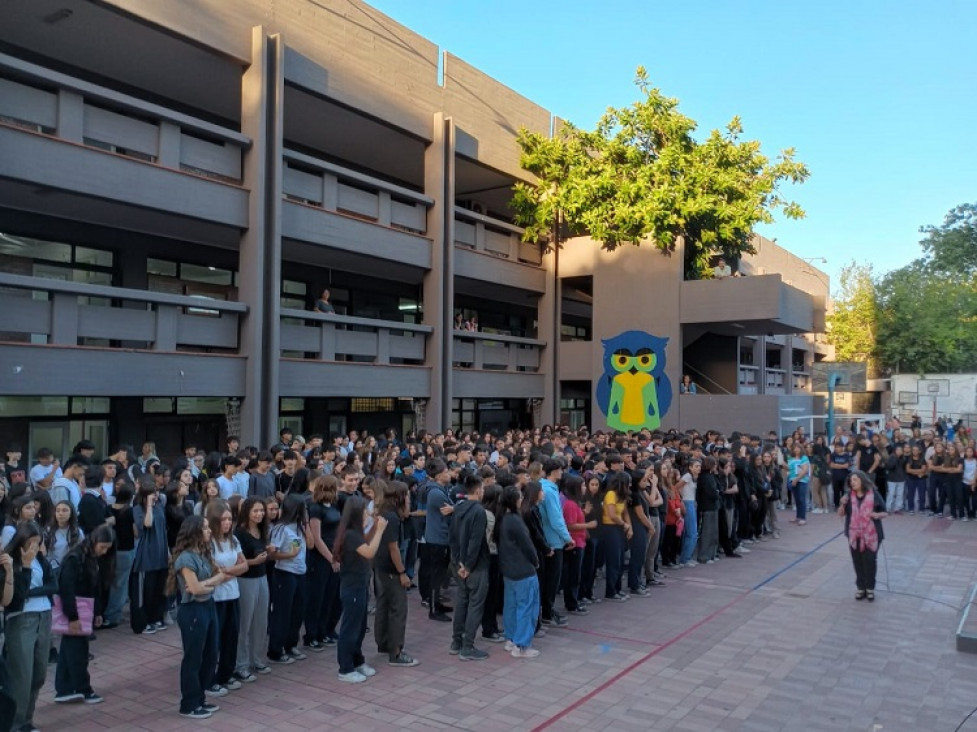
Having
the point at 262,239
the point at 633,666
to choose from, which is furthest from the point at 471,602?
the point at 262,239

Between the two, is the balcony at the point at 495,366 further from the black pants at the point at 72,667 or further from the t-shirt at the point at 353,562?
the black pants at the point at 72,667

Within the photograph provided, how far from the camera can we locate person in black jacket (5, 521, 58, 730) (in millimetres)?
5598

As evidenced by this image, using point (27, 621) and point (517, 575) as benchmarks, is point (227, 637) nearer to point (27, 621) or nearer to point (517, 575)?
point (27, 621)

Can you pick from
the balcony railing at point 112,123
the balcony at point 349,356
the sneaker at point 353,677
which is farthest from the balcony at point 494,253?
the sneaker at point 353,677

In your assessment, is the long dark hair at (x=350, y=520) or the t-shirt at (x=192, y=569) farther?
the long dark hair at (x=350, y=520)

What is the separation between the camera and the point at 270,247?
16.7 m

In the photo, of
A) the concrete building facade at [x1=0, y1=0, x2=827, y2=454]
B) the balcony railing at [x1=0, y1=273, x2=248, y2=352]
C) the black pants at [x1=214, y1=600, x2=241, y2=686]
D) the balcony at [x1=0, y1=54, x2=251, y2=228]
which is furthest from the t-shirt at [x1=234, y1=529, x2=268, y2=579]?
the balcony at [x1=0, y1=54, x2=251, y2=228]

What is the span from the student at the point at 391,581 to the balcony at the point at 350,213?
11.1 metres

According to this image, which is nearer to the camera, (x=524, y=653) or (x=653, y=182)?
(x=524, y=653)

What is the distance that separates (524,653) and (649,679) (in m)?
1.33

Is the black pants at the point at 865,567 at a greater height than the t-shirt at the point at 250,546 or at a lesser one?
lesser

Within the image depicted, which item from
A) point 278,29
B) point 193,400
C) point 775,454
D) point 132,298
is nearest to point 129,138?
point 132,298

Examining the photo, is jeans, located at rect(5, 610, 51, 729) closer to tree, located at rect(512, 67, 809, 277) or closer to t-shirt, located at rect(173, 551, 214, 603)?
t-shirt, located at rect(173, 551, 214, 603)

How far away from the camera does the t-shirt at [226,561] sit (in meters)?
6.46
